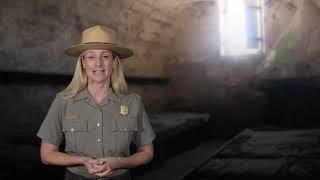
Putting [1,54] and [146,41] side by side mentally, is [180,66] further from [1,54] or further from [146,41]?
[1,54]

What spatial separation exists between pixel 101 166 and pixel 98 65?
1.21ft

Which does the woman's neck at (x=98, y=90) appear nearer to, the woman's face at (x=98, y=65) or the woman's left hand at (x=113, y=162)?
the woman's face at (x=98, y=65)

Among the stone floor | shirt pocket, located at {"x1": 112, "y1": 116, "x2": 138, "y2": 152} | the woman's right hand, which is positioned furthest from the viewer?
the stone floor

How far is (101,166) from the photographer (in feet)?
4.66

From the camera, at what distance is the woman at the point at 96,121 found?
4.96 ft

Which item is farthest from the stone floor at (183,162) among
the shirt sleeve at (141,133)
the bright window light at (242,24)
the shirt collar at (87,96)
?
the shirt collar at (87,96)

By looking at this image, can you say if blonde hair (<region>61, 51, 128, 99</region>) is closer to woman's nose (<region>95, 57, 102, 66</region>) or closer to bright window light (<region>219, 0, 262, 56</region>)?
woman's nose (<region>95, 57, 102, 66</region>)

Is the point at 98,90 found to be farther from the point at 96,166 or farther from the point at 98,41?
the point at 96,166

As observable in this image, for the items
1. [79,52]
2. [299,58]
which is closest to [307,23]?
[299,58]

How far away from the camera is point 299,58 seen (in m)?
5.28

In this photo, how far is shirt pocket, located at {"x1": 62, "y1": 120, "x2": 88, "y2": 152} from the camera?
1.51 m

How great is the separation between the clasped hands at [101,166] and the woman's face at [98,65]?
0.99ft

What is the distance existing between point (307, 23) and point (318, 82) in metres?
0.81

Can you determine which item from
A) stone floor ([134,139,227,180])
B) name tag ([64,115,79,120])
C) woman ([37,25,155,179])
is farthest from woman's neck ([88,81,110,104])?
stone floor ([134,139,227,180])
